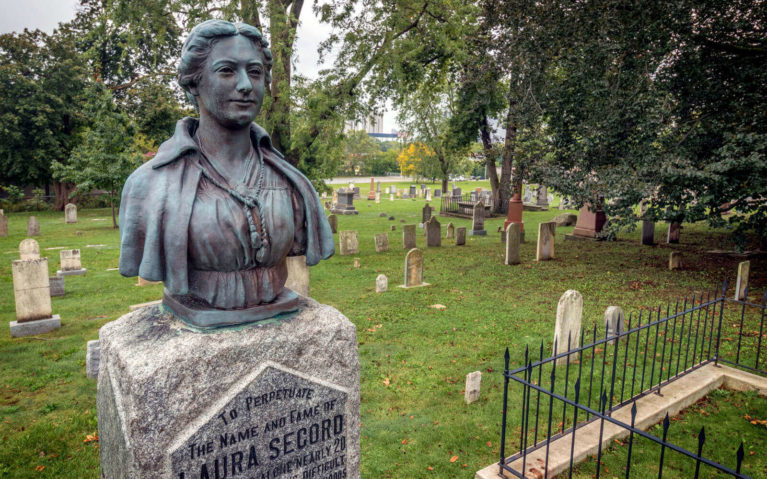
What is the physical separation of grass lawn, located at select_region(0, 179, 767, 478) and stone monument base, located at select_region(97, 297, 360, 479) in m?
1.47

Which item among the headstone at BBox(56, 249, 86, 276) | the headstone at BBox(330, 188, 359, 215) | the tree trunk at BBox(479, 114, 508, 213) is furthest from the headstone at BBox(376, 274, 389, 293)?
the headstone at BBox(330, 188, 359, 215)

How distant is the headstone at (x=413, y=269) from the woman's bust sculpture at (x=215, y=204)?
296 inches

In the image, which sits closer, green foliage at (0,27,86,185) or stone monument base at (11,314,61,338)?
stone monument base at (11,314,61,338)

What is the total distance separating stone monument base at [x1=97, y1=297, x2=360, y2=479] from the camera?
256 centimetres

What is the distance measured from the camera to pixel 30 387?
5.77 metres

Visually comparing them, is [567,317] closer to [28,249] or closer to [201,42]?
[201,42]

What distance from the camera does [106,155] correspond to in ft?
62.5

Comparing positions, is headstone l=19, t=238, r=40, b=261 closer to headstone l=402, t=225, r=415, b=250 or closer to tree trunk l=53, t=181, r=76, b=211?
headstone l=402, t=225, r=415, b=250

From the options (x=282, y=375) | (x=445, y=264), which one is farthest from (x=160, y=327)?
(x=445, y=264)

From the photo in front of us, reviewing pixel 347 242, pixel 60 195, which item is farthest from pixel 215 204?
pixel 60 195

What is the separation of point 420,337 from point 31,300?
20.8 feet

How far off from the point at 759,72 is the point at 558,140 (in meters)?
3.99

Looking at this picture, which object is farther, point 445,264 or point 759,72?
point 445,264

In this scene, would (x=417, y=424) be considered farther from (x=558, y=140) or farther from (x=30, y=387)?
(x=558, y=140)
